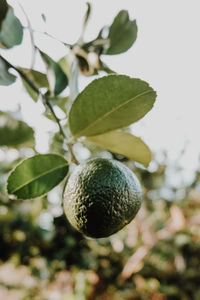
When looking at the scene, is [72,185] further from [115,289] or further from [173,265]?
[173,265]

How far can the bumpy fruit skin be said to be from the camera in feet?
2.33

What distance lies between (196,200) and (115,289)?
8.11 ft

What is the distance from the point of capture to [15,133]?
1.28m

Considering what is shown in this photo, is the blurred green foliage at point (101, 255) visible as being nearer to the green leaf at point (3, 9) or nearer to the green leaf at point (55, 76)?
the green leaf at point (55, 76)

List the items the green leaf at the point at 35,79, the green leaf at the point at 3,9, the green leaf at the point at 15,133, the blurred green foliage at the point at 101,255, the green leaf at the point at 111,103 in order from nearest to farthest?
the green leaf at the point at 111,103 → the green leaf at the point at 3,9 → the green leaf at the point at 35,79 → the green leaf at the point at 15,133 → the blurred green foliage at the point at 101,255

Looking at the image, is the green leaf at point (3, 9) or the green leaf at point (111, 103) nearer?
the green leaf at point (111, 103)

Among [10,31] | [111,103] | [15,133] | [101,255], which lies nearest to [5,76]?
[10,31]

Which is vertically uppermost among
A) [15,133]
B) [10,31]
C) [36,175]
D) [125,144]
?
[10,31]

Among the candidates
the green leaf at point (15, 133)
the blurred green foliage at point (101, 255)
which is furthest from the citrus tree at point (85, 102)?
the blurred green foliage at point (101, 255)

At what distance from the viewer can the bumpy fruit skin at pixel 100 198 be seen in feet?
2.33

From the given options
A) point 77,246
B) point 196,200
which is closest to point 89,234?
point 77,246

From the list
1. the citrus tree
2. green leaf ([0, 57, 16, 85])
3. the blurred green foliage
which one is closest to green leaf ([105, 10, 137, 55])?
the citrus tree

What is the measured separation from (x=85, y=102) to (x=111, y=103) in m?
0.07

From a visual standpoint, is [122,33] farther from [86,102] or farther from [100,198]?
[100,198]
